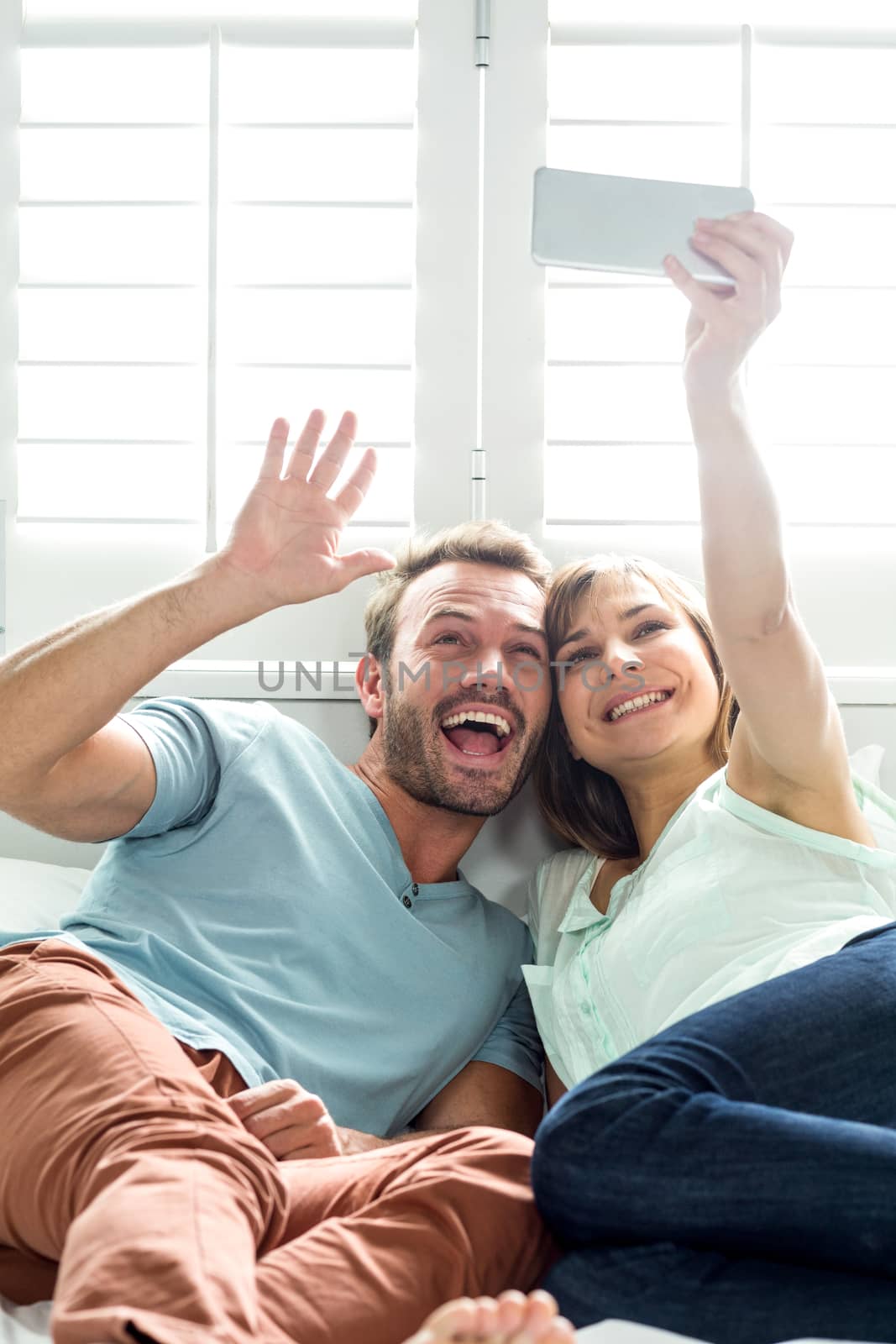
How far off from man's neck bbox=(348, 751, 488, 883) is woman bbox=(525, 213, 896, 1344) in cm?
13

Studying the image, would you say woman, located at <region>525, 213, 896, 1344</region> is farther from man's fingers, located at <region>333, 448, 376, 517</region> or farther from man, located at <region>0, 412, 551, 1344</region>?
man's fingers, located at <region>333, 448, 376, 517</region>

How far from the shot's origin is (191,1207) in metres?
0.77

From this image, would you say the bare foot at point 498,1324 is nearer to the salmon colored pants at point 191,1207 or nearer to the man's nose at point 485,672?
the salmon colored pants at point 191,1207

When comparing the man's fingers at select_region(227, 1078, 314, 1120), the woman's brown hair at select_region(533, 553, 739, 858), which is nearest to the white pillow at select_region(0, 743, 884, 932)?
the woman's brown hair at select_region(533, 553, 739, 858)

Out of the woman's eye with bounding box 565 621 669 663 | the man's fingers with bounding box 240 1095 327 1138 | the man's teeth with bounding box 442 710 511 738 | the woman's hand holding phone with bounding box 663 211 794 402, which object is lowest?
the man's fingers with bounding box 240 1095 327 1138

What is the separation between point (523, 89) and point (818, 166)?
1.53 ft

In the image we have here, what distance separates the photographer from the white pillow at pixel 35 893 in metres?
1.41

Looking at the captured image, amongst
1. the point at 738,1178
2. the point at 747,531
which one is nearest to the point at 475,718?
the point at 747,531

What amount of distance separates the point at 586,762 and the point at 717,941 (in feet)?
1.47

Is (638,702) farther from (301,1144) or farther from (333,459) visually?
(301,1144)

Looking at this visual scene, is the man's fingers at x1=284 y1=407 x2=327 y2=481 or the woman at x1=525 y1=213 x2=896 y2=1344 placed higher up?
the man's fingers at x1=284 y1=407 x2=327 y2=481

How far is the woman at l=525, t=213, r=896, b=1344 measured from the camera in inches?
32.6

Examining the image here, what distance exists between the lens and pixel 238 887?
1342mm

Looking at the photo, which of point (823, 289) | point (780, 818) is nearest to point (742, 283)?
point (780, 818)
